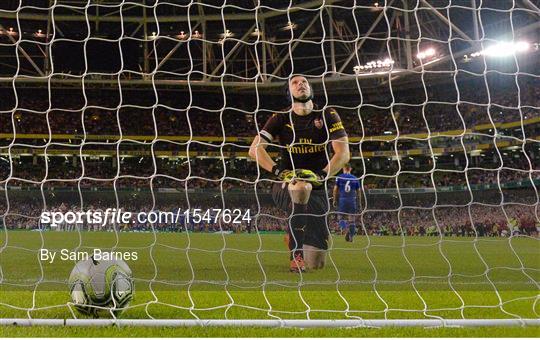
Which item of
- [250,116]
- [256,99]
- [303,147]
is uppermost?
[256,99]

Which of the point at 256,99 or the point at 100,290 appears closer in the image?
the point at 100,290

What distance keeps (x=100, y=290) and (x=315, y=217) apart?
2.34 m

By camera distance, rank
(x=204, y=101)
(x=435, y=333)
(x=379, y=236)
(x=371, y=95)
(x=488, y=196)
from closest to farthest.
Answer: (x=435, y=333)
(x=379, y=236)
(x=488, y=196)
(x=371, y=95)
(x=204, y=101)

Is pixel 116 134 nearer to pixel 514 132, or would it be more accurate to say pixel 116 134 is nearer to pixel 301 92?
pixel 514 132

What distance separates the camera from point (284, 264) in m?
6.50

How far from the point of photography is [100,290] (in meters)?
3.13

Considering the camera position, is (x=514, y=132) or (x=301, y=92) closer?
(x=301, y=92)

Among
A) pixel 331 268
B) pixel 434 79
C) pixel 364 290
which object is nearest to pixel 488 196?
pixel 434 79

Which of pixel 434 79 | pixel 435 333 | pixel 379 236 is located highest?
pixel 434 79

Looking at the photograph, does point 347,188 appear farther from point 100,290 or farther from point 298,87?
point 100,290

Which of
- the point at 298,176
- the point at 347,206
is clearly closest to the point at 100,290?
the point at 298,176

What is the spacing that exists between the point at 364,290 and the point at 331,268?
1609 mm

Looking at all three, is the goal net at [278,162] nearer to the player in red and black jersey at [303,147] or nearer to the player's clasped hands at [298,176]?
the player in red and black jersey at [303,147]

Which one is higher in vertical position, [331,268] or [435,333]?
[435,333]
